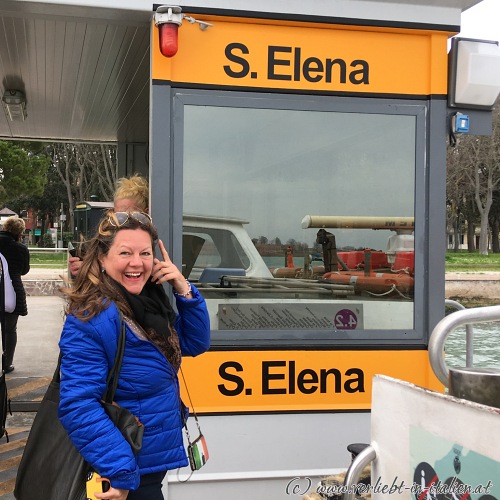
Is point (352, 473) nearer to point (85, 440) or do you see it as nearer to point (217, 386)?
point (85, 440)

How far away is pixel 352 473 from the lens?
5.95ft

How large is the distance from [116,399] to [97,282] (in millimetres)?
368

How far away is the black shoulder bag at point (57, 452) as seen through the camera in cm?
197

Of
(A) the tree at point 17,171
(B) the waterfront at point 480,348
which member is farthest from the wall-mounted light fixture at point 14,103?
(A) the tree at point 17,171

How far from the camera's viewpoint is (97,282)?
6.98ft

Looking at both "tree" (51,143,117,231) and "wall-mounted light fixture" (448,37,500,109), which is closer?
"wall-mounted light fixture" (448,37,500,109)

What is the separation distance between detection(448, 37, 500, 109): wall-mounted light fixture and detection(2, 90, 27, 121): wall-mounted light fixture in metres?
3.42

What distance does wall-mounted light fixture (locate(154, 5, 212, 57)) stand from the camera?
122 inches

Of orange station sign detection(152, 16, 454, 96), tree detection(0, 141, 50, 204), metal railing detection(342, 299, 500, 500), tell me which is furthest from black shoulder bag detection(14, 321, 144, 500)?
tree detection(0, 141, 50, 204)

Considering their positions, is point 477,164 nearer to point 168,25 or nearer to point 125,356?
point 168,25

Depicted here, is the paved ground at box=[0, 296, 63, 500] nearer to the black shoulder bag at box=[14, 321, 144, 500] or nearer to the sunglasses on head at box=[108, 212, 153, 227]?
the black shoulder bag at box=[14, 321, 144, 500]

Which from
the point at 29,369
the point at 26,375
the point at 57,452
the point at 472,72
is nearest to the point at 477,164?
the point at 29,369

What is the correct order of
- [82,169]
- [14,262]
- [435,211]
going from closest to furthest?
[435,211] < [14,262] < [82,169]

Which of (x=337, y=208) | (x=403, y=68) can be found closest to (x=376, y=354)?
(x=337, y=208)
